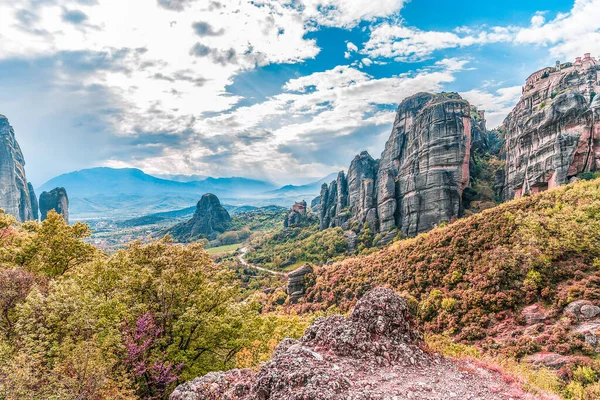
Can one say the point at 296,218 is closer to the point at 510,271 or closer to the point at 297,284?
the point at 297,284

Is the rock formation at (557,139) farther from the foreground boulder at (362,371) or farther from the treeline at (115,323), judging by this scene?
the foreground boulder at (362,371)

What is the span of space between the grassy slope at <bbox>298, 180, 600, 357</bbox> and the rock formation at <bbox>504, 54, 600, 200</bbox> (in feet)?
53.3

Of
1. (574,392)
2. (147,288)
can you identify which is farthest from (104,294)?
(574,392)

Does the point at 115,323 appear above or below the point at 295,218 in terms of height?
below

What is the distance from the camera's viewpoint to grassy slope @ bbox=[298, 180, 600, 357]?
2109cm

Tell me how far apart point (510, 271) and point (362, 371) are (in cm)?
2597

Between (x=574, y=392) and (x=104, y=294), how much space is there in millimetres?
22870

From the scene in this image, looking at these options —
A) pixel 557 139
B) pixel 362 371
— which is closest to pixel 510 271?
pixel 362 371

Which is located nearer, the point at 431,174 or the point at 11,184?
the point at 431,174

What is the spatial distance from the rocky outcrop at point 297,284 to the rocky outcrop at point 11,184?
14060 centimetres

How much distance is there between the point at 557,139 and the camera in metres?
48.6

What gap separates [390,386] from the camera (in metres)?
7.70

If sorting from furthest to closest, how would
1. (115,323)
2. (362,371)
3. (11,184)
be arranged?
(11,184) < (115,323) < (362,371)

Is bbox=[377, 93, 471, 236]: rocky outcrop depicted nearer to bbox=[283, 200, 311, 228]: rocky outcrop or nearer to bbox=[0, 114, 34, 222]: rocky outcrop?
bbox=[283, 200, 311, 228]: rocky outcrop
